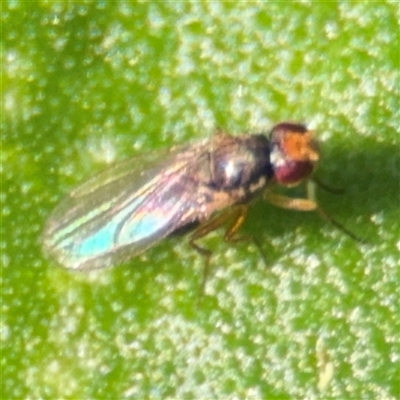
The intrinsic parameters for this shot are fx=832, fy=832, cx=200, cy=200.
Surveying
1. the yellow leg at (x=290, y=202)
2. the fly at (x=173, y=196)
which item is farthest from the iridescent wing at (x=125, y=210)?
the yellow leg at (x=290, y=202)

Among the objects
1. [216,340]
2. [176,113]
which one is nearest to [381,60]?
[176,113]

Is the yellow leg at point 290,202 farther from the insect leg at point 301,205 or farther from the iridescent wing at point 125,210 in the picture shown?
the iridescent wing at point 125,210

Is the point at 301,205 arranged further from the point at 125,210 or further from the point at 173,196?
the point at 125,210

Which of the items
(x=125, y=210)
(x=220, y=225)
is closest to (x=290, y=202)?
(x=220, y=225)

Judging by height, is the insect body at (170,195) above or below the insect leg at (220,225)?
above

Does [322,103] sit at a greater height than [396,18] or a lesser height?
lesser

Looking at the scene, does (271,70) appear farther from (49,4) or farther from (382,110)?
(49,4)

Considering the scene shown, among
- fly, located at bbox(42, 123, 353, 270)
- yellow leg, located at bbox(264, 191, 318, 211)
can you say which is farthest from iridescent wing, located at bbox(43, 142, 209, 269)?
yellow leg, located at bbox(264, 191, 318, 211)
